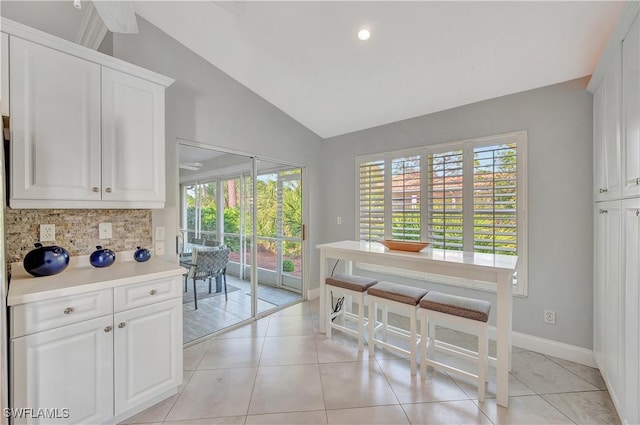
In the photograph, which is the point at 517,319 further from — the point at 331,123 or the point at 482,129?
the point at 331,123

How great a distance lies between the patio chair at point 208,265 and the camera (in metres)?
2.87

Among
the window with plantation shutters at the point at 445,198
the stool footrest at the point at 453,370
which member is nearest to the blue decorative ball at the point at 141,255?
the stool footrest at the point at 453,370

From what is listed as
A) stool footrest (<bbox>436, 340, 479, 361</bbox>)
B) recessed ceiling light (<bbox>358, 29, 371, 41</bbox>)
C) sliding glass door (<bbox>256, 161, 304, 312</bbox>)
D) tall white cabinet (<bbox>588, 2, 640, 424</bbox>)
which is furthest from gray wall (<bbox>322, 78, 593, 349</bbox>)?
sliding glass door (<bbox>256, 161, 304, 312</bbox>)

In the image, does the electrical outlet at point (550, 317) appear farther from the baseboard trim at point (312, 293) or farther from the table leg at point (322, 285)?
the baseboard trim at point (312, 293)

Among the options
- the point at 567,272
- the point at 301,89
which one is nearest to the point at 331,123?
the point at 301,89

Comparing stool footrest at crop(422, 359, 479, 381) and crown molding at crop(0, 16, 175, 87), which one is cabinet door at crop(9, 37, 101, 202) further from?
stool footrest at crop(422, 359, 479, 381)

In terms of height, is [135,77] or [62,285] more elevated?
[135,77]

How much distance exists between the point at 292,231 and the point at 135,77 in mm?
2486

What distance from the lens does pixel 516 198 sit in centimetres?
258

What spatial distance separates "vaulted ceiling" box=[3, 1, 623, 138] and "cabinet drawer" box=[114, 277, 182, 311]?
68.7 inches

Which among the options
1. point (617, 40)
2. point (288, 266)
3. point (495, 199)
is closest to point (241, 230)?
point (288, 266)

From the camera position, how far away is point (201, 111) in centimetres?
274

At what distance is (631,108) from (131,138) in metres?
3.22

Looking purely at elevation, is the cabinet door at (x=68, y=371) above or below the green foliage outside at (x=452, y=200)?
below
